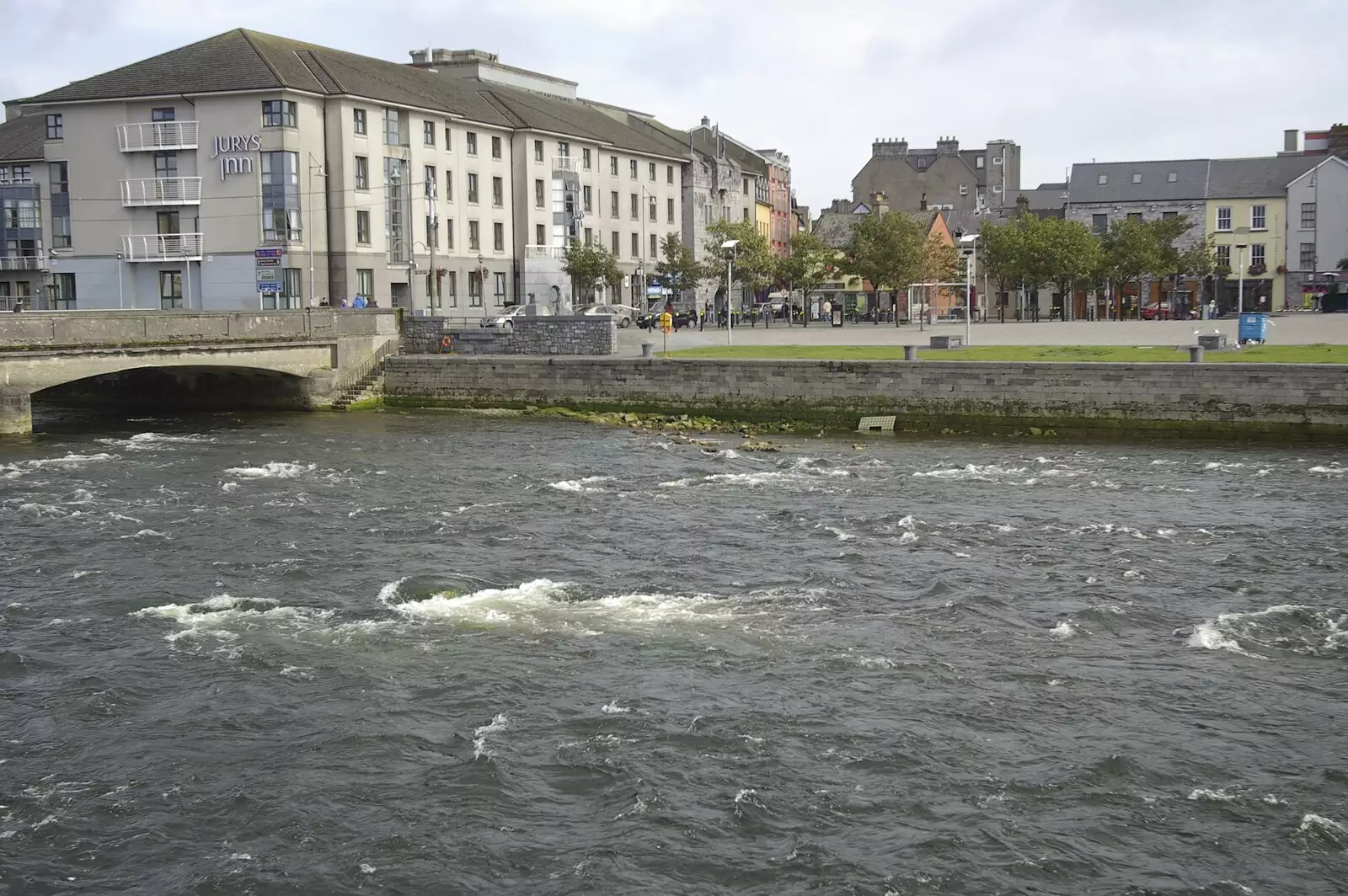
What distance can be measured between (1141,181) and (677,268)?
138 feet

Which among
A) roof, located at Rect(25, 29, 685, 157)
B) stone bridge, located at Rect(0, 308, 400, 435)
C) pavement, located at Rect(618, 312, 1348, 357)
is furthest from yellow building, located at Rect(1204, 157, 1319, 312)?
stone bridge, located at Rect(0, 308, 400, 435)

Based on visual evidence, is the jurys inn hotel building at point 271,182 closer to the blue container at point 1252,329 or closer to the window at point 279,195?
the window at point 279,195

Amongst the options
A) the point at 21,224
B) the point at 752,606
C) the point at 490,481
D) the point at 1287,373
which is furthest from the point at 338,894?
the point at 21,224

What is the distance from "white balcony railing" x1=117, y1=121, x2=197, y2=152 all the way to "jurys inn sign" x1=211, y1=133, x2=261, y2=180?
1.32m

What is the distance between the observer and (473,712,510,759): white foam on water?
16141mm

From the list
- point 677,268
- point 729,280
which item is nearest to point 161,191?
point 729,280

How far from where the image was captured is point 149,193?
70.8 m

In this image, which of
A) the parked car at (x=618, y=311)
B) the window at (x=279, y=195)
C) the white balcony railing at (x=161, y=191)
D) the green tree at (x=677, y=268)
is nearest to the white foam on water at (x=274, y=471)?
the window at (x=279, y=195)

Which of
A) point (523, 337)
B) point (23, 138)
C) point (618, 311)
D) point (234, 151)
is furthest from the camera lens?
point (23, 138)

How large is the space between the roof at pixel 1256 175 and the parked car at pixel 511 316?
60.3 metres

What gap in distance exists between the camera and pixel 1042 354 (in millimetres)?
50781

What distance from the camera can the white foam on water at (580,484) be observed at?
34.7 metres

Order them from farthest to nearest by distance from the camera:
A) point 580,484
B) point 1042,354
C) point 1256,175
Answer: point 1256,175 < point 1042,354 < point 580,484

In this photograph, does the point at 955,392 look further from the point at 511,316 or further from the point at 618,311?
the point at 618,311
